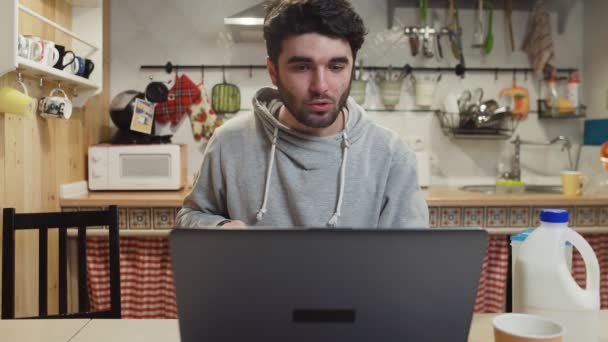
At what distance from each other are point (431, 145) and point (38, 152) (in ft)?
6.63

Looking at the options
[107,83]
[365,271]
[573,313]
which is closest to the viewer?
[365,271]

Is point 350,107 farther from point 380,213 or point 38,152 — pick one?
point 38,152

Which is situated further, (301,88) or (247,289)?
(301,88)

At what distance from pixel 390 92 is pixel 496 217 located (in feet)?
3.02

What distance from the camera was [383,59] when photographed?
10.3 feet

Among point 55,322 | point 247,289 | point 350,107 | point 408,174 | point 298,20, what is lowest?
point 55,322

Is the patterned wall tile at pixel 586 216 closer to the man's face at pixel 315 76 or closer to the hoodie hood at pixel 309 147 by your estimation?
the hoodie hood at pixel 309 147

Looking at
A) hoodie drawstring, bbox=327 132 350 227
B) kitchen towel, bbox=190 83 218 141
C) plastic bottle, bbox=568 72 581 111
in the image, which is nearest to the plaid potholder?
kitchen towel, bbox=190 83 218 141

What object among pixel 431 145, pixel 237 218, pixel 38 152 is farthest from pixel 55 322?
pixel 431 145

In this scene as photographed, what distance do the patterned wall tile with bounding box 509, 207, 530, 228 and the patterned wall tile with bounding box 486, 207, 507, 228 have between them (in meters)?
0.03

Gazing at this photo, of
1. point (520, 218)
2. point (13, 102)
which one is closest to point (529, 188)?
point (520, 218)

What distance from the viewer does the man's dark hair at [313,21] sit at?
121 centimetres

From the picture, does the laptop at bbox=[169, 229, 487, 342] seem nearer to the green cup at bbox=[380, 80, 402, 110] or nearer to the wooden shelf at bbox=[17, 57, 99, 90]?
the wooden shelf at bbox=[17, 57, 99, 90]

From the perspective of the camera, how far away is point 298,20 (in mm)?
1228
